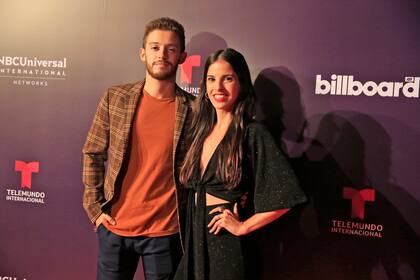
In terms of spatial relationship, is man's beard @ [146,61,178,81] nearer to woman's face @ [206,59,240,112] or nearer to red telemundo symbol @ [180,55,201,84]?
woman's face @ [206,59,240,112]

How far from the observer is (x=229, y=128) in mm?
1937

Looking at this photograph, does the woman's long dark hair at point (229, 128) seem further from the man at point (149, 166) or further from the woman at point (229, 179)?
the man at point (149, 166)

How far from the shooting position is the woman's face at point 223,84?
1.91m

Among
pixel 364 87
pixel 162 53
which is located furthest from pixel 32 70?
pixel 364 87

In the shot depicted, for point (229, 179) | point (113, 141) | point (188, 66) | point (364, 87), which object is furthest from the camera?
point (188, 66)

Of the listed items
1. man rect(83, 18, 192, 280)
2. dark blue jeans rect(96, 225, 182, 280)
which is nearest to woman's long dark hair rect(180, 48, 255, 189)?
man rect(83, 18, 192, 280)

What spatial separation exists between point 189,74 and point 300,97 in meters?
0.62

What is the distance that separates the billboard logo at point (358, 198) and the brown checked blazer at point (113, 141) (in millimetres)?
846

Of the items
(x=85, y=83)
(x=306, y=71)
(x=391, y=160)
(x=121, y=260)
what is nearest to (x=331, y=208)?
(x=391, y=160)

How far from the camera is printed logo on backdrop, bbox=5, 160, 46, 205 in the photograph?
2.83 meters

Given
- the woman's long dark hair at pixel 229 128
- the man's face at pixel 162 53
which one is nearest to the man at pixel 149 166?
the man's face at pixel 162 53

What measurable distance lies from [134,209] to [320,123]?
102 centimetres

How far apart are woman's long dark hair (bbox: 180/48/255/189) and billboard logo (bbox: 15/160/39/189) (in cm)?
122

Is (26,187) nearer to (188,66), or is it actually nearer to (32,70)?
(32,70)
